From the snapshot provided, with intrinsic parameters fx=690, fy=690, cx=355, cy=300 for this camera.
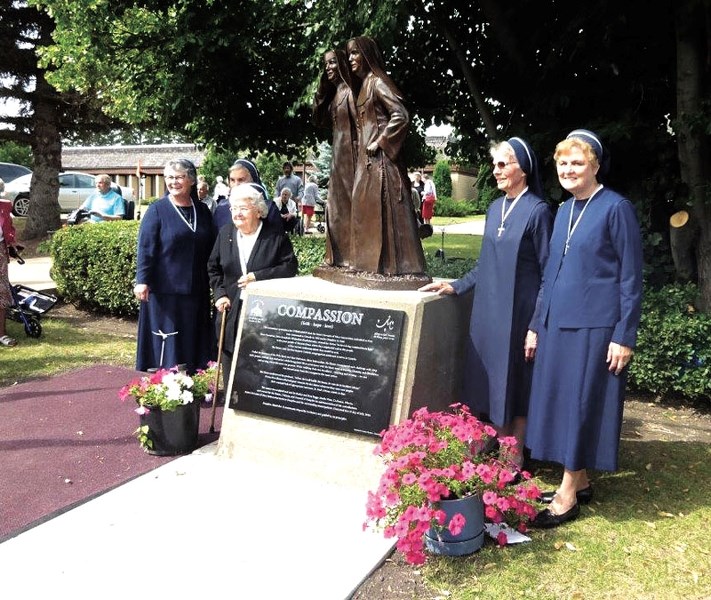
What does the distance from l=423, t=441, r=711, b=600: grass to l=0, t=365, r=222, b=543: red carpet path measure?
217cm

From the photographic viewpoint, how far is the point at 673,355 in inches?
236

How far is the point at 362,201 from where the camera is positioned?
4.49 meters

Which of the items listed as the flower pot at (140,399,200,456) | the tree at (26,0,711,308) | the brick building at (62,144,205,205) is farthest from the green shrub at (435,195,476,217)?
the flower pot at (140,399,200,456)

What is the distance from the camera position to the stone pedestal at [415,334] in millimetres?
4031

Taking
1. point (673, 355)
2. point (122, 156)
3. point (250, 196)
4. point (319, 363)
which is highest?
point (122, 156)

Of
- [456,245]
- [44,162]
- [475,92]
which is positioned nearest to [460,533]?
[475,92]

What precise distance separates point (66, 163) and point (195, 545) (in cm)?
5157

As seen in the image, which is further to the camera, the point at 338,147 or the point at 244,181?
the point at 244,181

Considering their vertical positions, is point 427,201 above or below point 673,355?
above

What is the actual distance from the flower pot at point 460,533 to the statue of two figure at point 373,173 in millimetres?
1526

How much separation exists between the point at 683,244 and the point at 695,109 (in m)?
1.45

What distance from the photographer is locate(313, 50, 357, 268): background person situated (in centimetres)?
456

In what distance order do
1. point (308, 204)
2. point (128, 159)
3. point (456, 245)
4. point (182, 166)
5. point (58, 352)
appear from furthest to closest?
point (128, 159)
point (308, 204)
point (456, 245)
point (58, 352)
point (182, 166)

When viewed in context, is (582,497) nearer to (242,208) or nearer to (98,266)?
(242,208)
